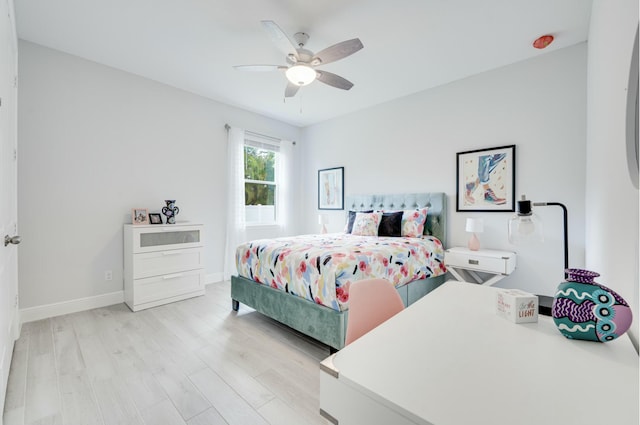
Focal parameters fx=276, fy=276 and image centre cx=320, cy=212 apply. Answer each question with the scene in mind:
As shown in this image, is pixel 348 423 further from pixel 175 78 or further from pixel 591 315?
pixel 175 78

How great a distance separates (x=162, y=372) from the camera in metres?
1.89

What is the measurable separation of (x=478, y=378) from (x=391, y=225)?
2.84 metres

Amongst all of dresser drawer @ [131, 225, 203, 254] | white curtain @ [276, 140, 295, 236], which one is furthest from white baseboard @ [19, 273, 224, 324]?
white curtain @ [276, 140, 295, 236]

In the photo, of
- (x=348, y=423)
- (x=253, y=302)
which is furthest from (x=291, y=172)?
(x=348, y=423)

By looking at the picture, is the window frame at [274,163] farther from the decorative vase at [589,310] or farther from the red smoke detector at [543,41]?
the decorative vase at [589,310]

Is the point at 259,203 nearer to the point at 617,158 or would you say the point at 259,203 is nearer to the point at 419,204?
the point at 419,204

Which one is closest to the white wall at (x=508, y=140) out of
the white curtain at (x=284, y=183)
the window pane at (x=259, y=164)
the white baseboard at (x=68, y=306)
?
the white curtain at (x=284, y=183)

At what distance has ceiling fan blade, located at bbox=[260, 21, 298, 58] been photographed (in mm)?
1950

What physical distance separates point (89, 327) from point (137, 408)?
4.78 ft

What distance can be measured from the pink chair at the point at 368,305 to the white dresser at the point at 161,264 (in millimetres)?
2660

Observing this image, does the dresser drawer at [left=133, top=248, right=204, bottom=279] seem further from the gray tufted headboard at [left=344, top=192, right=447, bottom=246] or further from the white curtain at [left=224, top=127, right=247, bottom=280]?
the gray tufted headboard at [left=344, top=192, right=447, bottom=246]

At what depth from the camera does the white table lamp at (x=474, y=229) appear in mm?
3014

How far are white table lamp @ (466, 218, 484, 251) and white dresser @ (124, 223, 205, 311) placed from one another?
3.19 m

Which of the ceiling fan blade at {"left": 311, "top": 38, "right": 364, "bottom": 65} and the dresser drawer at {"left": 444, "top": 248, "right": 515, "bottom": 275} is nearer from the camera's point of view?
the ceiling fan blade at {"left": 311, "top": 38, "right": 364, "bottom": 65}
